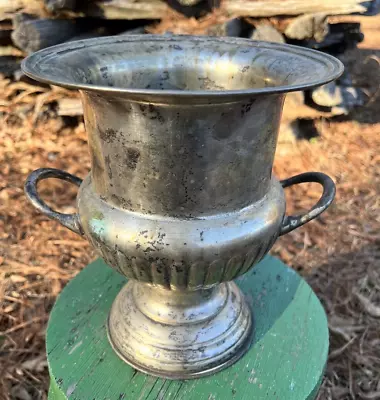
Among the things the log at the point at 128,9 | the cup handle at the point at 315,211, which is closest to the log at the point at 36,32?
the log at the point at 128,9

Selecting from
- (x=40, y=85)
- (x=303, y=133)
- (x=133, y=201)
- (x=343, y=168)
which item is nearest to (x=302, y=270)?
(x=343, y=168)

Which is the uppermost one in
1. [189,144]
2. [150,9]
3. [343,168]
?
[189,144]

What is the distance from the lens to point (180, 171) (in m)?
0.98

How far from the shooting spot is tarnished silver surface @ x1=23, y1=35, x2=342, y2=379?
0.94 m

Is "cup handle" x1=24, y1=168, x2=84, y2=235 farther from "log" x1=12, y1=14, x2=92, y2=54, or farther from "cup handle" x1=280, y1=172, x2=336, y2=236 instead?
"log" x1=12, y1=14, x2=92, y2=54

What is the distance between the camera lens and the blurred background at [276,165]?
210 cm

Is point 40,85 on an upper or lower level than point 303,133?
upper

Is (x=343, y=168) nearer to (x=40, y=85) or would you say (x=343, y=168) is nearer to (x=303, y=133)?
(x=303, y=133)

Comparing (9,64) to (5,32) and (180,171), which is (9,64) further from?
(180,171)

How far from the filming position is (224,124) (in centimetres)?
94

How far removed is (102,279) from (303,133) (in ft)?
7.75

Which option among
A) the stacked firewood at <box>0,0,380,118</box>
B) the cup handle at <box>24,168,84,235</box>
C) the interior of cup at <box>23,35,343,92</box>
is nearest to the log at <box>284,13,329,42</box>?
the stacked firewood at <box>0,0,380,118</box>

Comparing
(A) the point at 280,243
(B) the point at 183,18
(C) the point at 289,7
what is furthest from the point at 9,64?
(A) the point at 280,243

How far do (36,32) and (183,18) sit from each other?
36.7 inches
